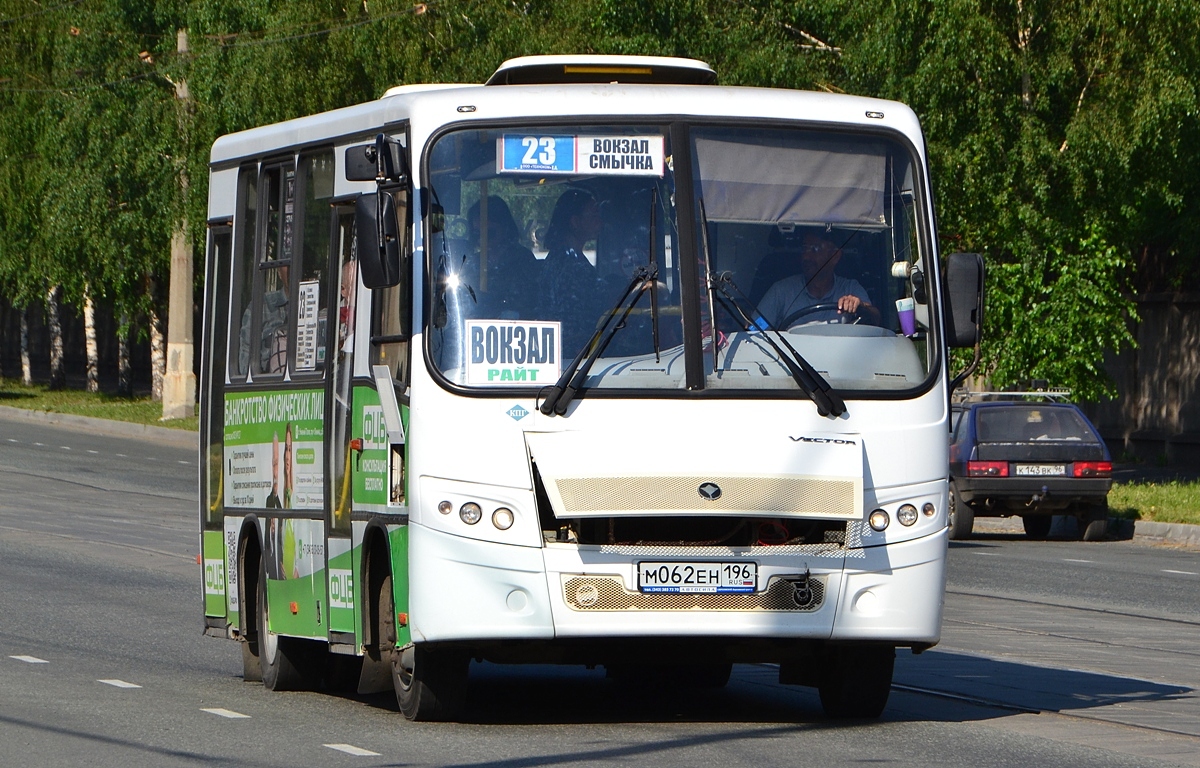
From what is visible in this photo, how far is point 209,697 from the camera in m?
10.2

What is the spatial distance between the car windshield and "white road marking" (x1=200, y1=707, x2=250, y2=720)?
15525 millimetres

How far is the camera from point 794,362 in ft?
29.2

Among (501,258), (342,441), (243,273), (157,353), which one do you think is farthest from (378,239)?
(157,353)

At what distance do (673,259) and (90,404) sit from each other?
4020 cm

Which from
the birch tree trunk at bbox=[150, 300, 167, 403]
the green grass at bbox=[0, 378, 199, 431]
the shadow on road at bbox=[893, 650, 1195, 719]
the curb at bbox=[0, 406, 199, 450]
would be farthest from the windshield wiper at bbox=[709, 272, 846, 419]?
the birch tree trunk at bbox=[150, 300, 167, 403]

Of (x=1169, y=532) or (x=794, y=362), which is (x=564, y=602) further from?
(x=1169, y=532)

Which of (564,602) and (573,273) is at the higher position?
(573,273)

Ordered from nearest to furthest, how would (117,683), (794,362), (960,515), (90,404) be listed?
(794,362), (117,683), (960,515), (90,404)

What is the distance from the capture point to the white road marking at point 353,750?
26.7ft

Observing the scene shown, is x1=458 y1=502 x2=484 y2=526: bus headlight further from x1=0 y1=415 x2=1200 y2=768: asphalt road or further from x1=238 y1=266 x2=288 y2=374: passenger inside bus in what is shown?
x1=238 y1=266 x2=288 y2=374: passenger inside bus

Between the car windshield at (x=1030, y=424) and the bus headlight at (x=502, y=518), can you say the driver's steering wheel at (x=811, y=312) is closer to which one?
the bus headlight at (x=502, y=518)

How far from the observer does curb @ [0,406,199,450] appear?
38250mm

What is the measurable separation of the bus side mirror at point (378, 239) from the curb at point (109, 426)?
28055mm

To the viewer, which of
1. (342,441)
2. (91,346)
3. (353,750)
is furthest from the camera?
(91,346)
